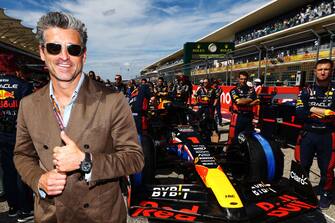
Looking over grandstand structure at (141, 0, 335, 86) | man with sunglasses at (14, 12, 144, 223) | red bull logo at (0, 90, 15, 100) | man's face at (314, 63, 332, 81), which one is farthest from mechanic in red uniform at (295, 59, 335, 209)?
red bull logo at (0, 90, 15, 100)

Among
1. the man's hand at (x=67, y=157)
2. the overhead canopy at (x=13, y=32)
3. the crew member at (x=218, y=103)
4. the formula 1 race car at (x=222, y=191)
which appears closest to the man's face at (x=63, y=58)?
the man's hand at (x=67, y=157)

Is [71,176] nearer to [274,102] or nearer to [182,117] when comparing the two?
[182,117]

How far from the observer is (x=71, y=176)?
3.91 ft

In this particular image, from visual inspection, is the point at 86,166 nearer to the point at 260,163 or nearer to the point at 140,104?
the point at 260,163

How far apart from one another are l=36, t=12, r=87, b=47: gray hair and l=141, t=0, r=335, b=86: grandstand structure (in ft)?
20.0

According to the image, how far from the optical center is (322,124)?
10.9ft

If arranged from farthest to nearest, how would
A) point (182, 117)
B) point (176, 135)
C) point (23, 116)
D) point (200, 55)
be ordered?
point (200, 55), point (182, 117), point (176, 135), point (23, 116)

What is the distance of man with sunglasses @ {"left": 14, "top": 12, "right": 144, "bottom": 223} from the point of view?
1.19 meters

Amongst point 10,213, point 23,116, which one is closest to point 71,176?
point 23,116

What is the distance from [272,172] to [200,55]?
3151 cm

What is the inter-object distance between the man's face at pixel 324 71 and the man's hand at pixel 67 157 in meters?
3.16

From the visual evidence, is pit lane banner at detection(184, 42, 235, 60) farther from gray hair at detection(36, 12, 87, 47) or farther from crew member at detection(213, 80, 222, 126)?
gray hair at detection(36, 12, 87, 47)

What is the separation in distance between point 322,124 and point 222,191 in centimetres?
152

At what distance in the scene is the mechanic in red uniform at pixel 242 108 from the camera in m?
5.55
